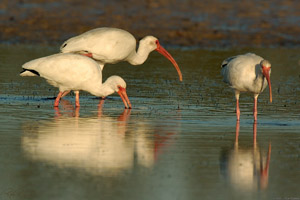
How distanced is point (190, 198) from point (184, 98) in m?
7.62

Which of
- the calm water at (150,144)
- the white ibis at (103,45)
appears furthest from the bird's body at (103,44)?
the calm water at (150,144)

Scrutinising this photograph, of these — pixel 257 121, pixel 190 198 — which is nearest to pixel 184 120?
pixel 257 121

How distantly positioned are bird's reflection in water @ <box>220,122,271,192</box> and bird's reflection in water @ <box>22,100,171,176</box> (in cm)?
90

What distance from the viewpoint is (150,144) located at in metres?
9.88

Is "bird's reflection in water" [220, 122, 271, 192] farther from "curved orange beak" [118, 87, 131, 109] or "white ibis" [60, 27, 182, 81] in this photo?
"white ibis" [60, 27, 182, 81]

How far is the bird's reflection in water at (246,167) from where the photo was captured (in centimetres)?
784

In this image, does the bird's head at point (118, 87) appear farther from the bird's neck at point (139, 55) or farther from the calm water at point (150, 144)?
the bird's neck at point (139, 55)

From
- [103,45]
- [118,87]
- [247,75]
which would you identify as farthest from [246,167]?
[103,45]

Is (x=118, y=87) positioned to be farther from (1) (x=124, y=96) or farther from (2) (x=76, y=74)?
(2) (x=76, y=74)

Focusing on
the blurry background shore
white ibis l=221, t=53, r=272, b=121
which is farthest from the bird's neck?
the blurry background shore

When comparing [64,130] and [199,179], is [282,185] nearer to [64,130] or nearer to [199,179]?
[199,179]

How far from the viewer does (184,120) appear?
471 inches

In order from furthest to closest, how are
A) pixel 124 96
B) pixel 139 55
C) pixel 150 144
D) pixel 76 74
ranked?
pixel 139 55
pixel 124 96
pixel 76 74
pixel 150 144

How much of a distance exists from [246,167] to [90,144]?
83.7 inches
